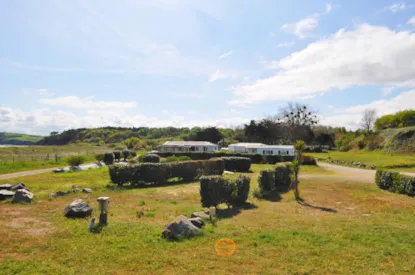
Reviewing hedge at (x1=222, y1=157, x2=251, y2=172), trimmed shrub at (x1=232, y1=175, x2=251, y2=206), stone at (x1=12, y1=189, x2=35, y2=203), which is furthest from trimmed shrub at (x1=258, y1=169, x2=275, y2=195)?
stone at (x1=12, y1=189, x2=35, y2=203)

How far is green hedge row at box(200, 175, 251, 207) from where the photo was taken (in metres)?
12.9

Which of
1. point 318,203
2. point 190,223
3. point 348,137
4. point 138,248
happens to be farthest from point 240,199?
point 348,137

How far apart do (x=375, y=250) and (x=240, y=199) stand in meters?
7.53

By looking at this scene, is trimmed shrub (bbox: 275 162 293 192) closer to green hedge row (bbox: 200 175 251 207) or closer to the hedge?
green hedge row (bbox: 200 175 251 207)

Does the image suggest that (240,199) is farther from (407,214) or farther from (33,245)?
(33,245)

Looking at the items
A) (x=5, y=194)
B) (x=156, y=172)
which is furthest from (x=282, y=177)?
(x=5, y=194)

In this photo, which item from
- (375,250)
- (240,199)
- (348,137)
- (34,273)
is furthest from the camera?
(348,137)

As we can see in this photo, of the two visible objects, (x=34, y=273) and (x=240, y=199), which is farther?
(x=240, y=199)

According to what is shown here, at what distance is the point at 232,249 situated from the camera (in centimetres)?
766

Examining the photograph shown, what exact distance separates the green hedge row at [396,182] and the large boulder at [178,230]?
16652 millimetres

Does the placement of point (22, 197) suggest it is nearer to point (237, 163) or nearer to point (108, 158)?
point (237, 163)

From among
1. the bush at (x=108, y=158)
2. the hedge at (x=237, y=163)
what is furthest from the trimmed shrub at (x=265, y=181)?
the bush at (x=108, y=158)

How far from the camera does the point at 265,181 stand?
59.7 ft

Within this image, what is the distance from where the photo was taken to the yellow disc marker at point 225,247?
737 cm
